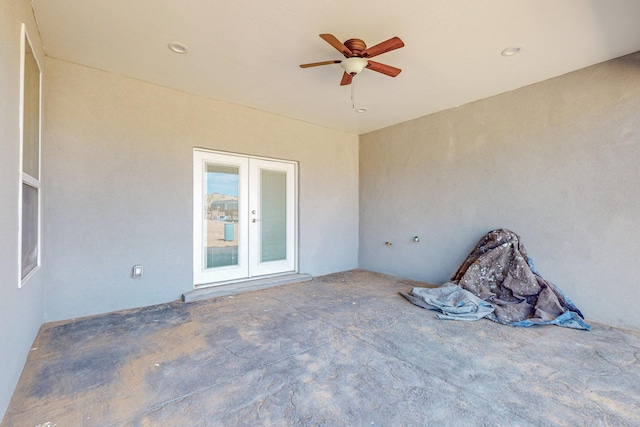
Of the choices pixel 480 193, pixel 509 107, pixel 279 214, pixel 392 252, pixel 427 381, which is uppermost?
pixel 509 107

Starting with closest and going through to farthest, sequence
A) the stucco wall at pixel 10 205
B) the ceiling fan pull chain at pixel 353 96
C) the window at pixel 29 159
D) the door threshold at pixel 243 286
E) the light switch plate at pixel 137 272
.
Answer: the stucco wall at pixel 10 205 → the window at pixel 29 159 → the light switch plate at pixel 137 272 → the ceiling fan pull chain at pixel 353 96 → the door threshold at pixel 243 286

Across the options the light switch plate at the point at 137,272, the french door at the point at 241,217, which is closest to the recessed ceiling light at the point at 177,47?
the french door at the point at 241,217

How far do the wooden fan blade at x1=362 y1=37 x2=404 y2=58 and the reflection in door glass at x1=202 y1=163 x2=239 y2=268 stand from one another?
2.74 meters

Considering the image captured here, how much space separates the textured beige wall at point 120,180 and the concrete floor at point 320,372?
1.37 ft

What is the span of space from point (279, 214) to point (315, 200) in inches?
29.6

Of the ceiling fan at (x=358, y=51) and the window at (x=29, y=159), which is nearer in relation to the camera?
the window at (x=29, y=159)

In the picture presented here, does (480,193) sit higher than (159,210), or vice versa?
(480,193)

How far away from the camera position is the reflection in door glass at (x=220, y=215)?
14.3 ft

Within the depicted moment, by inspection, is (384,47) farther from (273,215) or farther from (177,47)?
(273,215)

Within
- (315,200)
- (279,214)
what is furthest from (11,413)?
(315,200)

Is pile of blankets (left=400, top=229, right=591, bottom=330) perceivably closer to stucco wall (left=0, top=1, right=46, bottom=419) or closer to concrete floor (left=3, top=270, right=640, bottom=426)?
concrete floor (left=3, top=270, right=640, bottom=426)

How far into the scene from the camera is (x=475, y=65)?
3273mm

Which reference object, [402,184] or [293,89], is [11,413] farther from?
[402,184]

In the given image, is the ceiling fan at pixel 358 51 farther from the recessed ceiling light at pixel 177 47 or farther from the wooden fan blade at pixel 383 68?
the recessed ceiling light at pixel 177 47
